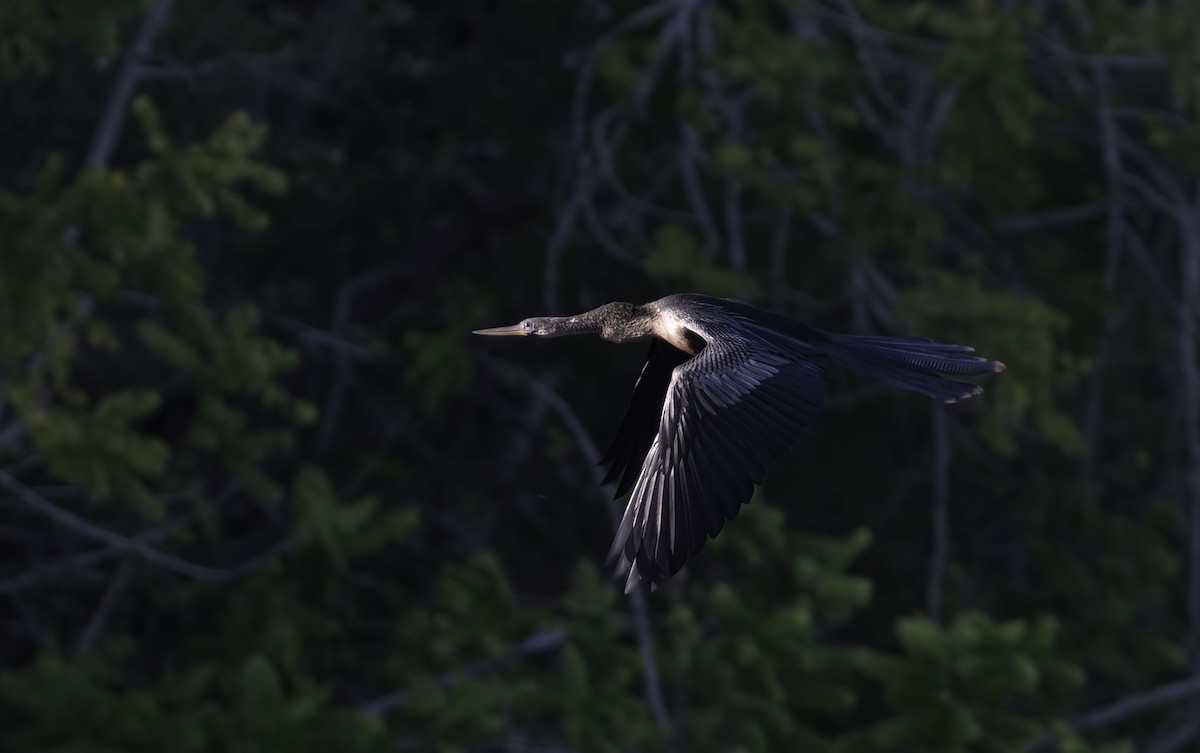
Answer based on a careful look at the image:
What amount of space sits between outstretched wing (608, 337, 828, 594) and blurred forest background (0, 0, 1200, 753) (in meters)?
2.53

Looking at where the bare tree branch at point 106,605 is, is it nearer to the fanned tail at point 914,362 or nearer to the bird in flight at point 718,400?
the bird in flight at point 718,400

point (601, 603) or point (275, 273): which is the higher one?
point (275, 273)

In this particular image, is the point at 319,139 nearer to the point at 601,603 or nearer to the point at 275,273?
the point at 275,273

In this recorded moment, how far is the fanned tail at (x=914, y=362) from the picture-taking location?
4539mm

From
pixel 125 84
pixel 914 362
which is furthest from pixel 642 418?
pixel 125 84

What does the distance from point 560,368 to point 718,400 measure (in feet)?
13.1

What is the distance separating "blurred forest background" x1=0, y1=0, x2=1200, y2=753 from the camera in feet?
22.7

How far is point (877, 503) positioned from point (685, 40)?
2432 millimetres

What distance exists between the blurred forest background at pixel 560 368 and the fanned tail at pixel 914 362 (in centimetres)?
180

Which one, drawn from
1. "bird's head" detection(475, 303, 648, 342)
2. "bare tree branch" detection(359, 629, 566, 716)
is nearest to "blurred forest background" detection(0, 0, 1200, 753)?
"bare tree branch" detection(359, 629, 566, 716)

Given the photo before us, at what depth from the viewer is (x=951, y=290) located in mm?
7129

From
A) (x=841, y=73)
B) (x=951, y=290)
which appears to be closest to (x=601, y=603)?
(x=951, y=290)

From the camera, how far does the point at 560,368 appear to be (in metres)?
8.23

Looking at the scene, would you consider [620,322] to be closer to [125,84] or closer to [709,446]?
[709,446]
